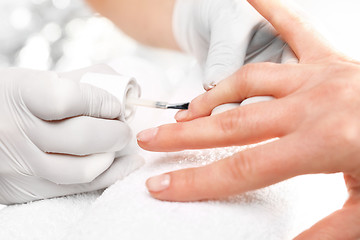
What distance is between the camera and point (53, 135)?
0.67 meters

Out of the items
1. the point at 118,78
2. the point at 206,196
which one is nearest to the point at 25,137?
the point at 118,78

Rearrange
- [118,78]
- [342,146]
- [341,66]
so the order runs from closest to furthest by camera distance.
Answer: [342,146]
[341,66]
[118,78]

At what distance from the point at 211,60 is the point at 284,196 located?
0.34m

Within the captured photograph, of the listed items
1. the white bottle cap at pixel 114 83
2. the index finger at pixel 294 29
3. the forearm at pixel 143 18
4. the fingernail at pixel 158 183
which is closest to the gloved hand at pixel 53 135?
the white bottle cap at pixel 114 83

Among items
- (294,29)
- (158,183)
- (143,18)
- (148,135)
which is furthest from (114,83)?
(143,18)

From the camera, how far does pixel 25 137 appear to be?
0.68 metres

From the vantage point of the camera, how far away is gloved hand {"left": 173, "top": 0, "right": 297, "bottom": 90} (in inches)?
31.5

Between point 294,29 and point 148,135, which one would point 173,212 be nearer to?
point 148,135

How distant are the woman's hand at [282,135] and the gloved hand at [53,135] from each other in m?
0.09

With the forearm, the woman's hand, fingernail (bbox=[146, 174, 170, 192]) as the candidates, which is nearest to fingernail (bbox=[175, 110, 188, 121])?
the woman's hand

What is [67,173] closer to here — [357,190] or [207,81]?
[207,81]

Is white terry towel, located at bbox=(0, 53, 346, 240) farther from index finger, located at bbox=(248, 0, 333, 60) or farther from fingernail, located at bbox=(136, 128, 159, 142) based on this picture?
index finger, located at bbox=(248, 0, 333, 60)

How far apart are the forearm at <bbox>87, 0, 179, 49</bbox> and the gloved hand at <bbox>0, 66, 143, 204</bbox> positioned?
30.3 inches

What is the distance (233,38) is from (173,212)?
0.42 meters
